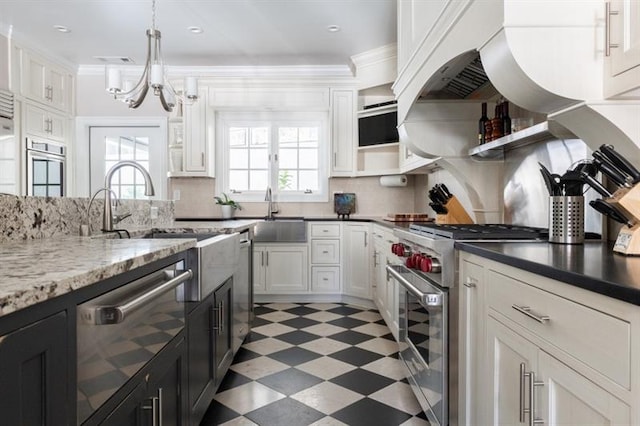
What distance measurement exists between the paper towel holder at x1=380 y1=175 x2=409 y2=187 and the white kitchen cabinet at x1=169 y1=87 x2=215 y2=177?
6.38 feet

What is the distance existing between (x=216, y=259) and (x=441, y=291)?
0.96 m

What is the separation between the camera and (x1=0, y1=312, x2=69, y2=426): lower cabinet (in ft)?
2.02

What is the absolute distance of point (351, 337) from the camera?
315 centimetres

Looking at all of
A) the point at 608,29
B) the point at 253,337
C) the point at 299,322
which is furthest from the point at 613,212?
the point at 299,322

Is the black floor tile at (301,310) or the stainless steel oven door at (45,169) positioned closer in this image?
the stainless steel oven door at (45,169)

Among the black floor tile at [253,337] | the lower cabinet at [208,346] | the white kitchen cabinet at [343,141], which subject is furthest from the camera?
the white kitchen cabinet at [343,141]

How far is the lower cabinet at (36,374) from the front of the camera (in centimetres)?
61

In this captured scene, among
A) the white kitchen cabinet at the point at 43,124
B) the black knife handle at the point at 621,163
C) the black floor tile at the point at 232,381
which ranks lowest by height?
the black floor tile at the point at 232,381

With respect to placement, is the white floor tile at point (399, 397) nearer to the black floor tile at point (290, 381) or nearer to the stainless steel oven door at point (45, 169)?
the black floor tile at point (290, 381)

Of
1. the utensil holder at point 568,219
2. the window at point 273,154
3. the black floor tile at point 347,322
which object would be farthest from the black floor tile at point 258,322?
the utensil holder at point 568,219

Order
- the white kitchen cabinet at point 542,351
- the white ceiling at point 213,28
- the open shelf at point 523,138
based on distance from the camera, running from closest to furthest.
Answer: the white kitchen cabinet at point 542,351 < the open shelf at point 523,138 < the white ceiling at point 213,28

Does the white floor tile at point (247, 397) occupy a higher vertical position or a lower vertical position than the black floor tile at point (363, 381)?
lower

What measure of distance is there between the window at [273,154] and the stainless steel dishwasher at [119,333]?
360cm

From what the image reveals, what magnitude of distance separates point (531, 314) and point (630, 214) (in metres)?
0.43
